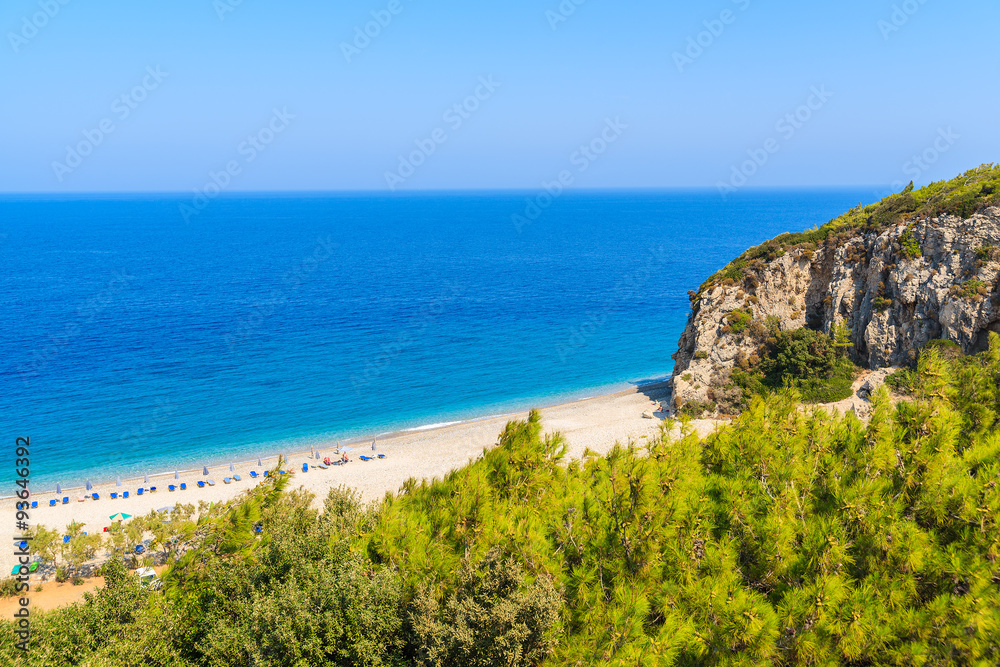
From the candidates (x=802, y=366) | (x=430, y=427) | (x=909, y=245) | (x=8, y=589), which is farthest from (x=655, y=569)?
(x=909, y=245)

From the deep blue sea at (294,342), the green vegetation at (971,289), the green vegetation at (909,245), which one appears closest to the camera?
the green vegetation at (971,289)

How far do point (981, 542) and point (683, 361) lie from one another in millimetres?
29727

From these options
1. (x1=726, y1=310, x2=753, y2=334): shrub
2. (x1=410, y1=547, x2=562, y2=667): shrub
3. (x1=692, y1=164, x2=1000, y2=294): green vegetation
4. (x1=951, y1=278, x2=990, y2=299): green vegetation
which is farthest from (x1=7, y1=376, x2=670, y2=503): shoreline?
(x1=410, y1=547, x2=562, y2=667): shrub

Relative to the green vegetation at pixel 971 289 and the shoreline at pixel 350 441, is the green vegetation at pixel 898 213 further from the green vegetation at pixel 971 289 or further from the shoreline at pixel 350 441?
the shoreline at pixel 350 441

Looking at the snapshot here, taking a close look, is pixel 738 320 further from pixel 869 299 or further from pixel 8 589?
pixel 8 589

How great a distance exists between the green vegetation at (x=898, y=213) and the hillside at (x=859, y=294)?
7 cm

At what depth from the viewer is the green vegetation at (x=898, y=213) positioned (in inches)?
1189

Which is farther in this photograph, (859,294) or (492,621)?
(859,294)

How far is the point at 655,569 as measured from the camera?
879 cm

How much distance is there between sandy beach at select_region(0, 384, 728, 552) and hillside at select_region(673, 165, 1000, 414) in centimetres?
477

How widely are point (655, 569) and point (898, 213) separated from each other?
1325 inches

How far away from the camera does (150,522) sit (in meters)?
21.9

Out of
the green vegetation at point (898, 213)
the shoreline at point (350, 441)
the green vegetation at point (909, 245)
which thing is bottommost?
the shoreline at point (350, 441)

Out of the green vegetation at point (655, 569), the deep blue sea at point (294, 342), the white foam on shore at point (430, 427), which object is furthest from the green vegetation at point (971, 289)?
the white foam on shore at point (430, 427)
